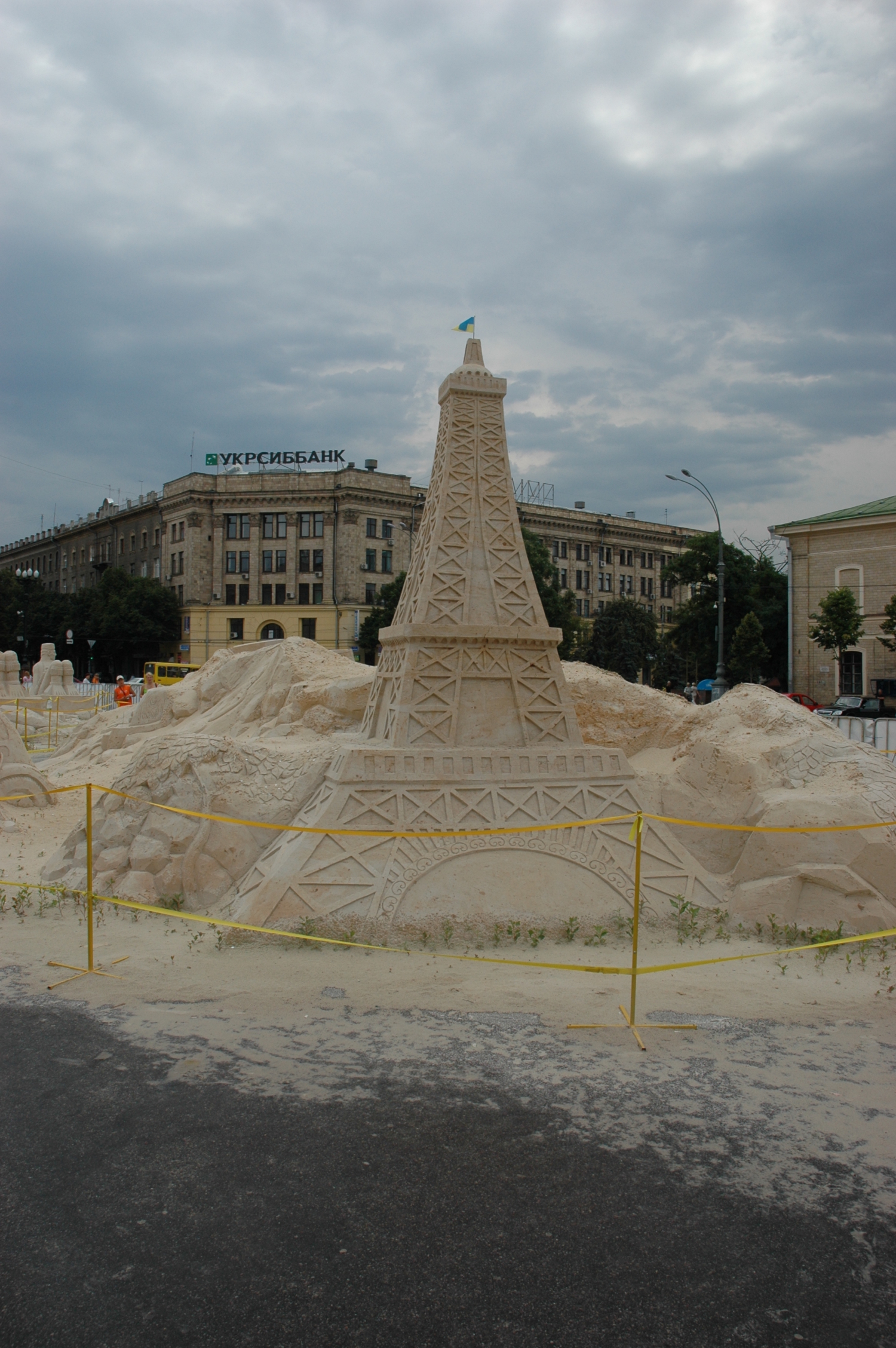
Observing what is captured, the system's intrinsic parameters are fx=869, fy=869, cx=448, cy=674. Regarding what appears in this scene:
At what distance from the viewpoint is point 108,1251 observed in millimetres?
3486

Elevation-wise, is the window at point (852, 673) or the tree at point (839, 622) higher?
the tree at point (839, 622)

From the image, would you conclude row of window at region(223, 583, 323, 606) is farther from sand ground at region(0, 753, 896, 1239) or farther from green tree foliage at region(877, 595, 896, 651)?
sand ground at region(0, 753, 896, 1239)

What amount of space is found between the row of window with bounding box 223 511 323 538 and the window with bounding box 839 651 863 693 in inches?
1138

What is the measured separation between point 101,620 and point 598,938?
50013 mm

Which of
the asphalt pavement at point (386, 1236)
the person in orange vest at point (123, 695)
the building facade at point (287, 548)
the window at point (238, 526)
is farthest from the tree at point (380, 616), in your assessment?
the asphalt pavement at point (386, 1236)

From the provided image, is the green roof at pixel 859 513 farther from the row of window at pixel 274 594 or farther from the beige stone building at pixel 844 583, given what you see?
the row of window at pixel 274 594

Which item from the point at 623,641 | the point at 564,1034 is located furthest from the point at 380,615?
the point at 564,1034

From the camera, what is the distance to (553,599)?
130ft

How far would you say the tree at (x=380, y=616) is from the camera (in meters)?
40.6

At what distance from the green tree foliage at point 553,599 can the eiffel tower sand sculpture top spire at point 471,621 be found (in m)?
27.4

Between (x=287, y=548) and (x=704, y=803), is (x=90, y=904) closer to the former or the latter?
(x=704, y=803)

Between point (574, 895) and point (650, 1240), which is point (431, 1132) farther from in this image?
point (574, 895)

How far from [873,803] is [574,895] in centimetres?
316

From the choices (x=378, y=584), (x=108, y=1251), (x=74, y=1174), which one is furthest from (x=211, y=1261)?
(x=378, y=584)
